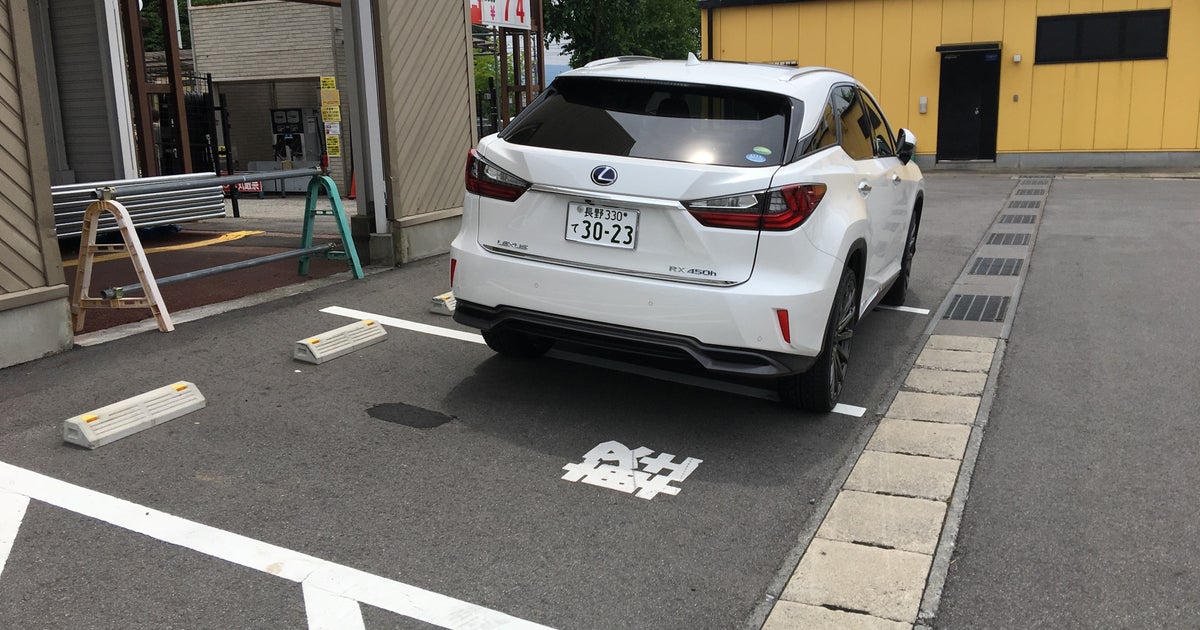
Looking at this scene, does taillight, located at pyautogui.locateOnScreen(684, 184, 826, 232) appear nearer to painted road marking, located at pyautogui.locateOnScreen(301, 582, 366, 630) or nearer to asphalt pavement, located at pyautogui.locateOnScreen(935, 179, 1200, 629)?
asphalt pavement, located at pyautogui.locateOnScreen(935, 179, 1200, 629)

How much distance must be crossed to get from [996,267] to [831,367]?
5141 mm

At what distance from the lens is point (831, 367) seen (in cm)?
486

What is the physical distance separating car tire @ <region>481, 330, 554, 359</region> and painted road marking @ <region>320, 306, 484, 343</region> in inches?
20.3

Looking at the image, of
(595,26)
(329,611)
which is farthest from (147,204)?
(595,26)

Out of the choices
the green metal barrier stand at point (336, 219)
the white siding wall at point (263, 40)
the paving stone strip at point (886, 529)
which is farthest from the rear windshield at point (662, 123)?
the white siding wall at point (263, 40)

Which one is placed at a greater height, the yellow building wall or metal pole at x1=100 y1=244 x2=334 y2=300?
the yellow building wall

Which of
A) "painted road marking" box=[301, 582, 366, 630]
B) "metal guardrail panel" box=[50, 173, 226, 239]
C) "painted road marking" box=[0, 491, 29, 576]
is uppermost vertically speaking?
"metal guardrail panel" box=[50, 173, 226, 239]

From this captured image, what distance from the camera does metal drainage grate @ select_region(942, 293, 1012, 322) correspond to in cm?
A: 719

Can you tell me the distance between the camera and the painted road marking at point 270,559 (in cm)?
305

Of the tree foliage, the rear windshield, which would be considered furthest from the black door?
the rear windshield

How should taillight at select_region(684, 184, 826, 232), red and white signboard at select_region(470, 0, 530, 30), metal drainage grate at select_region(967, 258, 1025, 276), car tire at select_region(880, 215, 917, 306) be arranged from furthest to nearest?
1. red and white signboard at select_region(470, 0, 530, 30)
2. metal drainage grate at select_region(967, 258, 1025, 276)
3. car tire at select_region(880, 215, 917, 306)
4. taillight at select_region(684, 184, 826, 232)

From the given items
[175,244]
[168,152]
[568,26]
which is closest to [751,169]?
[175,244]

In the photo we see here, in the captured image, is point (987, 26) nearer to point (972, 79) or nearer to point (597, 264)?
point (972, 79)

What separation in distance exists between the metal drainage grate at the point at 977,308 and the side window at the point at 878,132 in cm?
145
